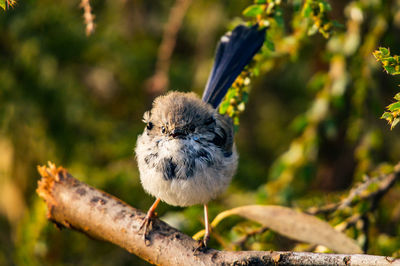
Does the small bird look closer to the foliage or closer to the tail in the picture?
the tail

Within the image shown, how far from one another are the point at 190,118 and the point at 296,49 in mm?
963

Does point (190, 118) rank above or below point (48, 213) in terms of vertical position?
above

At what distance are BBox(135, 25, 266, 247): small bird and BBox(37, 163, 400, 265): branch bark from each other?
0.17 m

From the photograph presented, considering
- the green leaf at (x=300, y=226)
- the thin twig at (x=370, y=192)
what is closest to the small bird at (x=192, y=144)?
→ the green leaf at (x=300, y=226)

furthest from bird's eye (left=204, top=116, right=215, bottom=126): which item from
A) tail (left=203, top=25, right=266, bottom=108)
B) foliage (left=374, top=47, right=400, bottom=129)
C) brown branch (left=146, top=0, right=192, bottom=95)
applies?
foliage (left=374, top=47, right=400, bottom=129)

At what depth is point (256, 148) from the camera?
18.6 feet

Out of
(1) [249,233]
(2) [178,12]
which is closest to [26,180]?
(2) [178,12]

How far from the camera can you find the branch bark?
83.1 inches

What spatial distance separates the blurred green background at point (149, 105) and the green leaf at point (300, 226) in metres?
0.18

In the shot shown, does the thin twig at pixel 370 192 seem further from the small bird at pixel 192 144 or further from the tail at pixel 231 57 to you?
the tail at pixel 231 57

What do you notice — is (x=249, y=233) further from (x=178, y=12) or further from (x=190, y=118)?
(x=178, y=12)

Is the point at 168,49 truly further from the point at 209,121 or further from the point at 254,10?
the point at 254,10

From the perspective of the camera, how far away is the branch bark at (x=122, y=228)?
2111mm

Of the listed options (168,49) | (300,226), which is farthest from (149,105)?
(300,226)
